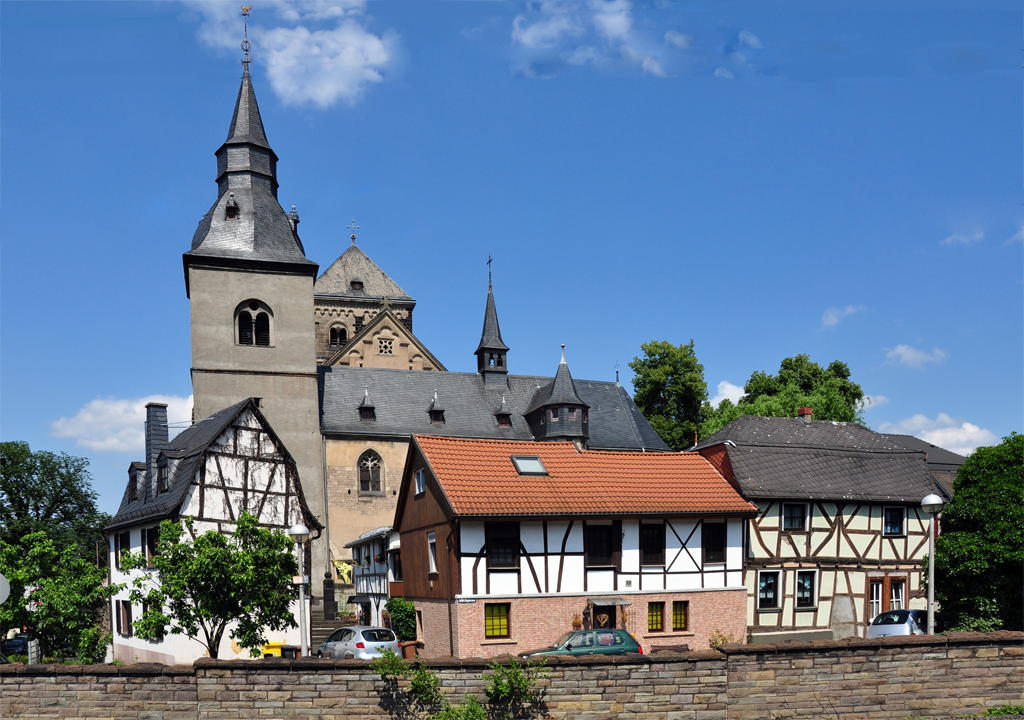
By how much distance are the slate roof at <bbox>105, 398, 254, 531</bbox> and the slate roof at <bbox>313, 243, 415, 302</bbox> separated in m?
28.7

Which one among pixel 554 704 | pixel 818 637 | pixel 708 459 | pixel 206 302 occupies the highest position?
pixel 206 302

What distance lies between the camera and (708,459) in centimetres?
2981

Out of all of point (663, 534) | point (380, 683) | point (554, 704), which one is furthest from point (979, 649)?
point (663, 534)

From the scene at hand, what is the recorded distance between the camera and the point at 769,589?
27.6 m

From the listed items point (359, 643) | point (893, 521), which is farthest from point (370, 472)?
point (893, 521)

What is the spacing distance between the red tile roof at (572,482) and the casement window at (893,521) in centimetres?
546

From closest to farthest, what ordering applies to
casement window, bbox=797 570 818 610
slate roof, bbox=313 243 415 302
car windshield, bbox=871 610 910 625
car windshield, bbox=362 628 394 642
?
1. car windshield, bbox=362 628 394 642
2. car windshield, bbox=871 610 910 625
3. casement window, bbox=797 570 818 610
4. slate roof, bbox=313 243 415 302

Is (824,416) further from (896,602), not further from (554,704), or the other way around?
(554,704)

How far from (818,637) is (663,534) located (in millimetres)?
5968

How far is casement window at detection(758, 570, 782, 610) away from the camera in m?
27.5

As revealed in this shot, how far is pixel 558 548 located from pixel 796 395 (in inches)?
1211

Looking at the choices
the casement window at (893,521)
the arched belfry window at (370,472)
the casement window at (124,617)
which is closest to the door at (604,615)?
the casement window at (893,521)

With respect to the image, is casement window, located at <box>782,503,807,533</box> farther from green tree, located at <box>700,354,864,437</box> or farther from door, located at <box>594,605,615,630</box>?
green tree, located at <box>700,354,864,437</box>

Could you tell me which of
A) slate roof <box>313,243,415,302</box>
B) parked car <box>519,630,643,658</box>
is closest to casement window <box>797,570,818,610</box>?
parked car <box>519,630,643,658</box>
